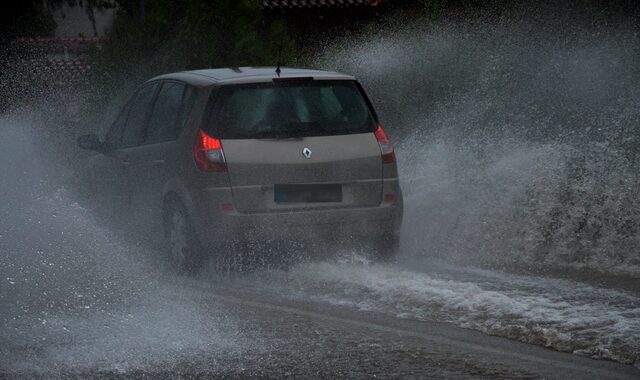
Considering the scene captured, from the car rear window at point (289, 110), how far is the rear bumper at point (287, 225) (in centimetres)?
60

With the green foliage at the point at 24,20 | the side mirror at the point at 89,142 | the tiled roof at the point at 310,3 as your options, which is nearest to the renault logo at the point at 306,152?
the side mirror at the point at 89,142

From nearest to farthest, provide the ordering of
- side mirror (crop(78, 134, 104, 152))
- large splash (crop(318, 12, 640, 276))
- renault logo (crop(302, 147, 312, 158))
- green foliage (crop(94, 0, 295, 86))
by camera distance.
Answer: renault logo (crop(302, 147, 312, 158)), large splash (crop(318, 12, 640, 276)), side mirror (crop(78, 134, 104, 152)), green foliage (crop(94, 0, 295, 86))

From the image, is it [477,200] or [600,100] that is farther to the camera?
[600,100]

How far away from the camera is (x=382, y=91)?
1648 cm

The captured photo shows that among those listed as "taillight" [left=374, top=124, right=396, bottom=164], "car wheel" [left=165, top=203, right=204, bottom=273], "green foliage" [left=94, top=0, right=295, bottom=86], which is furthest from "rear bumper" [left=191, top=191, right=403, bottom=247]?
"green foliage" [left=94, top=0, right=295, bottom=86]

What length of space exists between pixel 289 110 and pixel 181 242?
50.7 inches

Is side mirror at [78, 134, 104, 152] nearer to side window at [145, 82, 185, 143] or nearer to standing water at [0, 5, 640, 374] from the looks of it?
standing water at [0, 5, 640, 374]

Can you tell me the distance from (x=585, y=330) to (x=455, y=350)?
0.78 metres

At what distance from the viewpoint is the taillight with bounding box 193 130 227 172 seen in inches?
359

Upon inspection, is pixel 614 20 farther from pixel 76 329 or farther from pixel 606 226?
→ pixel 76 329

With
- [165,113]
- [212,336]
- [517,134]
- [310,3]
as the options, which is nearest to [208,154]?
[165,113]

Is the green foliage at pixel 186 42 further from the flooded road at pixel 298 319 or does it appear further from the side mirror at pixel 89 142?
the flooded road at pixel 298 319

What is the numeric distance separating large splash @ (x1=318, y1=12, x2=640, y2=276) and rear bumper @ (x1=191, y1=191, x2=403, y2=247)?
4.99ft

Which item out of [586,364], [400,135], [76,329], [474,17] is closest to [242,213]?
[76,329]
